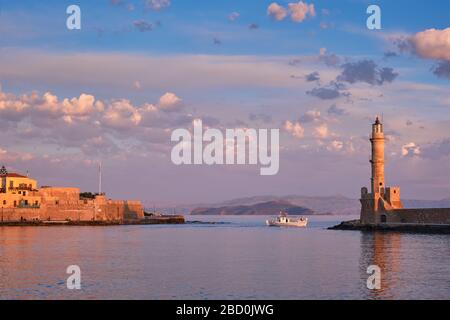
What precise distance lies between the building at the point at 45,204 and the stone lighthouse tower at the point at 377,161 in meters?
59.8

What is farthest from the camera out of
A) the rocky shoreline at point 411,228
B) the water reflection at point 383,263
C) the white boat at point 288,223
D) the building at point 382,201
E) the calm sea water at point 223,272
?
the white boat at point 288,223

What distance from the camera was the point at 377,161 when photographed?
314 feet

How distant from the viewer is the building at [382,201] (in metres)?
95.1

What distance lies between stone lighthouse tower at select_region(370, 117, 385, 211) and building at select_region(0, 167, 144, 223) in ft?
196

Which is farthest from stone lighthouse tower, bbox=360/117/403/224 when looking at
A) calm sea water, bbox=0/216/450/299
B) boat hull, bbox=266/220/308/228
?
boat hull, bbox=266/220/308/228

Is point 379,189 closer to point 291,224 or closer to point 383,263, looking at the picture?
point 383,263

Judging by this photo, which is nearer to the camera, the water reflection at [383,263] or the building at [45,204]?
the water reflection at [383,263]

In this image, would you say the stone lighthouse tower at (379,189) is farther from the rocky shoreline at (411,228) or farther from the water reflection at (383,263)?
the water reflection at (383,263)

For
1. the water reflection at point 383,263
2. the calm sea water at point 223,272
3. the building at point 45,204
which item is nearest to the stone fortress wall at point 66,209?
the building at point 45,204

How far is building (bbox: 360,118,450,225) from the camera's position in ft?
312

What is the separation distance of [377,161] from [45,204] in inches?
2411

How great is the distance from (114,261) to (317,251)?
19.9m
